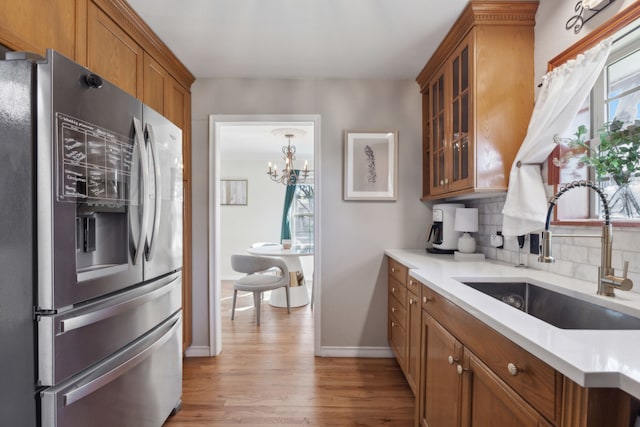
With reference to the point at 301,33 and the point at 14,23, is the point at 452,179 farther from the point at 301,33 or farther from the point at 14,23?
the point at 14,23

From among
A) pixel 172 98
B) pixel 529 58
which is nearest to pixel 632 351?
A: pixel 529 58

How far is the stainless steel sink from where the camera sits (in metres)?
1.10

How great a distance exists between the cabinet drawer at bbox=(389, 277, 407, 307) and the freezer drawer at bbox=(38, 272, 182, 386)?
1.51 m

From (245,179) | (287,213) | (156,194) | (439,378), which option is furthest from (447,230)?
(245,179)

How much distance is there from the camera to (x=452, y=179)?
2082mm

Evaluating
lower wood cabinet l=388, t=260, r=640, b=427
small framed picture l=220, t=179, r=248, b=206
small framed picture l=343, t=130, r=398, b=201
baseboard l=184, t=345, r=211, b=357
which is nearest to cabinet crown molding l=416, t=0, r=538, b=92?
small framed picture l=343, t=130, r=398, b=201

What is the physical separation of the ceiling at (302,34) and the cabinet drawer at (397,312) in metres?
1.85

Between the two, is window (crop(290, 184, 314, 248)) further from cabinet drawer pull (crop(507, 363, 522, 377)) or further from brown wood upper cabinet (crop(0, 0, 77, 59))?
cabinet drawer pull (crop(507, 363, 522, 377))

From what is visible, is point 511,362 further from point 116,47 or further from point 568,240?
point 116,47

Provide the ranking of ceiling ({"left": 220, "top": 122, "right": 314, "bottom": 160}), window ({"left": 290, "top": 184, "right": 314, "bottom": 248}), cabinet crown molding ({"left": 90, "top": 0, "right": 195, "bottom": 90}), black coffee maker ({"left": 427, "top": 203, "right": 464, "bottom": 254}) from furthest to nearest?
window ({"left": 290, "top": 184, "right": 314, "bottom": 248}) < ceiling ({"left": 220, "top": 122, "right": 314, "bottom": 160}) < black coffee maker ({"left": 427, "top": 203, "right": 464, "bottom": 254}) < cabinet crown molding ({"left": 90, "top": 0, "right": 195, "bottom": 90})

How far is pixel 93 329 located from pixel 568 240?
6.98 ft

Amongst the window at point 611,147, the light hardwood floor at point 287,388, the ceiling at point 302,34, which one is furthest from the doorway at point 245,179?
the window at point 611,147

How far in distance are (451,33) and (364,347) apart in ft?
8.14

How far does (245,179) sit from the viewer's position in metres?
6.16
